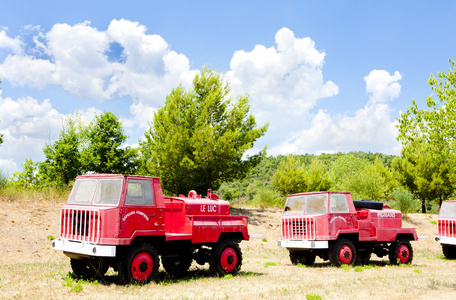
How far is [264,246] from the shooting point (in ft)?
76.4

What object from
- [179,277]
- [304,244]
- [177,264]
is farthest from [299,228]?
[179,277]

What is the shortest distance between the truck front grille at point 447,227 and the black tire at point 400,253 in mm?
4152

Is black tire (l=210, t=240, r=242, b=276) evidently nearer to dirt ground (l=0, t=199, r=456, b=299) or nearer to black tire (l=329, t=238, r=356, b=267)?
dirt ground (l=0, t=199, r=456, b=299)

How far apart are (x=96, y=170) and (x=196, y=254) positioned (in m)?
24.6

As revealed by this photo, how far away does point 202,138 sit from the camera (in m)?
29.3

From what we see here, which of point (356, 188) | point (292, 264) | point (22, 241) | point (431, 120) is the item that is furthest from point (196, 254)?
point (356, 188)

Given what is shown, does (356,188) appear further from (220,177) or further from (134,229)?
(134,229)

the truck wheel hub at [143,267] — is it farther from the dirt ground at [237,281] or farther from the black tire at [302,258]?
the black tire at [302,258]

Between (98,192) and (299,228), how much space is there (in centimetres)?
779

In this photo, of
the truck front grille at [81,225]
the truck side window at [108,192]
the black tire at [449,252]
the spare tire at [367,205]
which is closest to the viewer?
the truck front grille at [81,225]

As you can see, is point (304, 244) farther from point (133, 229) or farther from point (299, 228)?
point (133, 229)

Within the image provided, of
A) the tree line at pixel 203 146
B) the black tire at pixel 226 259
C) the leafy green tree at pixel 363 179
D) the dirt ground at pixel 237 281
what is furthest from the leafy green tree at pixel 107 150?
the black tire at pixel 226 259

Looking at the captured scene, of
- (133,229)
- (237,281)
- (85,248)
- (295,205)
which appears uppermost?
(295,205)

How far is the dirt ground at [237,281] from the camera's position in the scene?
9758 millimetres
